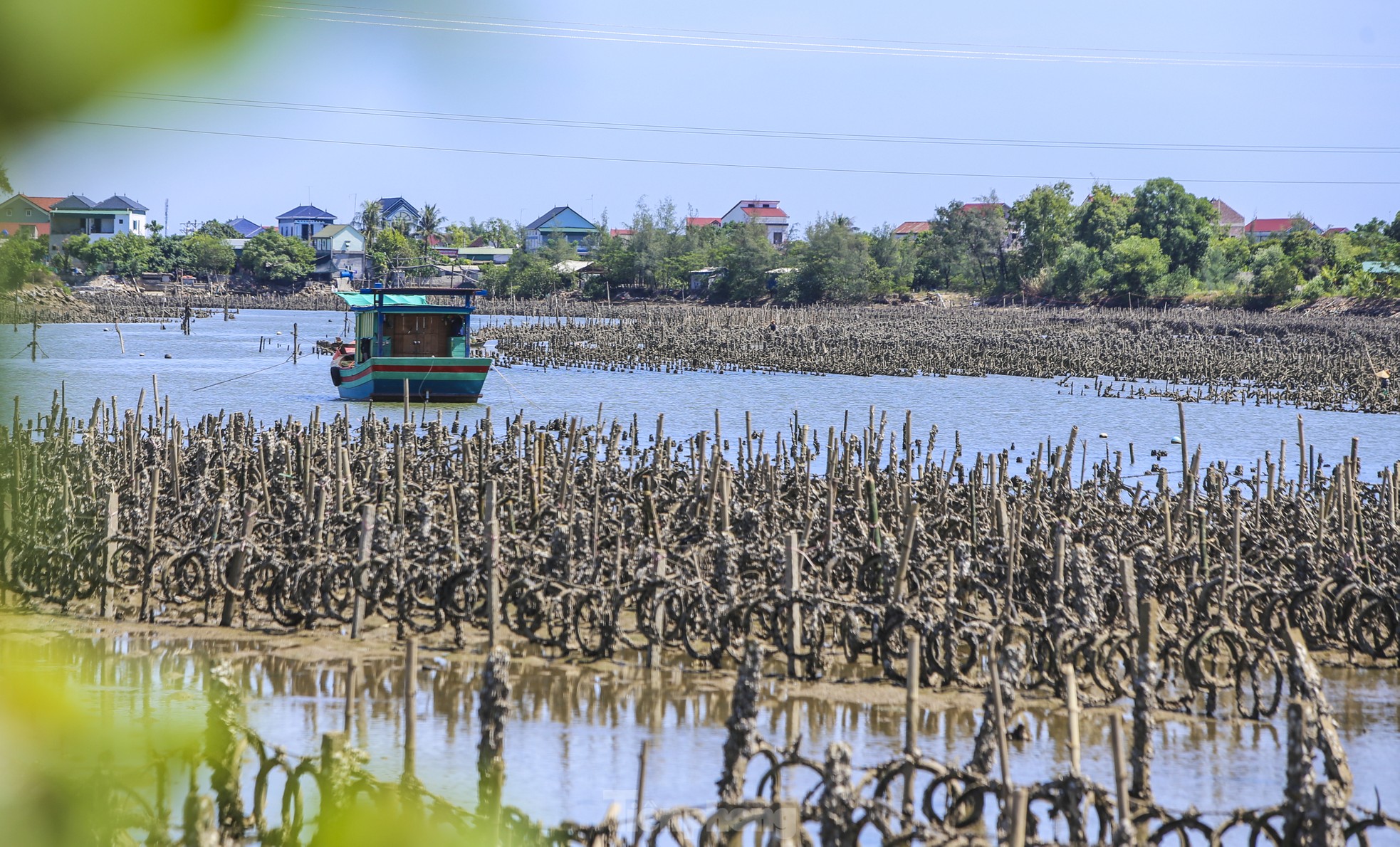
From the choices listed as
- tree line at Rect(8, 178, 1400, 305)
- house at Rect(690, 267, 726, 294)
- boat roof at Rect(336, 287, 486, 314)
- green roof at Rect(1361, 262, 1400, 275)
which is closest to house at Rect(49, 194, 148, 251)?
boat roof at Rect(336, 287, 486, 314)

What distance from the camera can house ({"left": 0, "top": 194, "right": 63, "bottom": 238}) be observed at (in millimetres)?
807

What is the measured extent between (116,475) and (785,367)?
40559mm

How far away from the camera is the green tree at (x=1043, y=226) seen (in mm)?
91312

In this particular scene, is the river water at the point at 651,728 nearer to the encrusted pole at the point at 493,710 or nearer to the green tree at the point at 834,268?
the encrusted pole at the point at 493,710

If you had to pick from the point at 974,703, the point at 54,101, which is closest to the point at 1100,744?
the point at 974,703

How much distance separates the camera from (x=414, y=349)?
3406 centimetres

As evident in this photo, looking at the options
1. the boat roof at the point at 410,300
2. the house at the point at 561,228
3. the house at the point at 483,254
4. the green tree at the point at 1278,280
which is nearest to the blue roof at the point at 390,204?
the boat roof at the point at 410,300

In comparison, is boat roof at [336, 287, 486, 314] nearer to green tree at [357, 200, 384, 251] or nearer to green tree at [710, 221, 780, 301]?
green tree at [357, 200, 384, 251]

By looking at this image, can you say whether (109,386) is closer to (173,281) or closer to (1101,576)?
(1101,576)

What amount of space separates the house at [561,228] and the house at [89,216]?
139776 mm

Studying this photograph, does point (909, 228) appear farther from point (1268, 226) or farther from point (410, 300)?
point (410, 300)

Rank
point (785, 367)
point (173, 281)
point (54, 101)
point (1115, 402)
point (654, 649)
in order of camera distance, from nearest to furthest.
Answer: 1. point (54, 101)
2. point (654, 649)
3. point (1115, 402)
4. point (785, 367)
5. point (173, 281)

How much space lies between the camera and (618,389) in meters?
49.1

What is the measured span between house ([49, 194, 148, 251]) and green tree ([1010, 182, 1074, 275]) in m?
92.8
